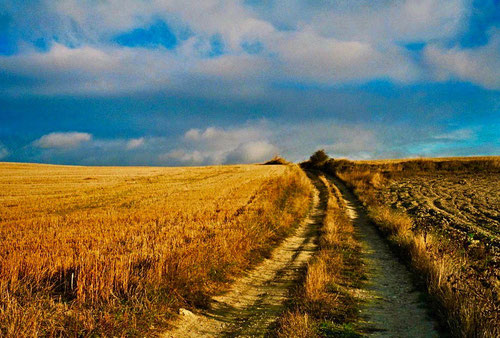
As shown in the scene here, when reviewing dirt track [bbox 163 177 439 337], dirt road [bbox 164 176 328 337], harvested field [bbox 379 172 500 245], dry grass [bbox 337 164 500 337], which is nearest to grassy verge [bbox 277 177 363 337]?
dirt track [bbox 163 177 439 337]

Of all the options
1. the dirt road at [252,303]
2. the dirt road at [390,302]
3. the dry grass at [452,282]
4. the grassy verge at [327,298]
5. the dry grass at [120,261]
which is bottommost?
the dirt road at [390,302]

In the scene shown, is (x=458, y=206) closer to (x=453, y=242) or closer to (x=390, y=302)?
(x=453, y=242)

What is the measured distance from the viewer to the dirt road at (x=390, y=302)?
20.0ft

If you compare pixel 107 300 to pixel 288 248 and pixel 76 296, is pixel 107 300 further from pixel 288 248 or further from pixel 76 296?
pixel 288 248

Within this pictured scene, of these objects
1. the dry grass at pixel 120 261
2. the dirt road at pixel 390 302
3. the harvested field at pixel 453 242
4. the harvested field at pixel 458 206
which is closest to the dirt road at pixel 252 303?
the dry grass at pixel 120 261

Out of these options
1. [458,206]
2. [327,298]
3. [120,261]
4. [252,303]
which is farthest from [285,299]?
[458,206]

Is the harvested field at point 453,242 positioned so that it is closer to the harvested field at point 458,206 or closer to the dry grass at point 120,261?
the harvested field at point 458,206

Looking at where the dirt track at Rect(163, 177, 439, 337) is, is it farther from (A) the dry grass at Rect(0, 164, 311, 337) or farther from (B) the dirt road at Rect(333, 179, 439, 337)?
(A) the dry grass at Rect(0, 164, 311, 337)

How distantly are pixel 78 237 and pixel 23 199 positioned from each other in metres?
15.1

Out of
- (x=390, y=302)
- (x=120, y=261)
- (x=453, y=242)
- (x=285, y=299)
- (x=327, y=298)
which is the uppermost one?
(x=120, y=261)

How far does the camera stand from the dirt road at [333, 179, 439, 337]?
6105 mm

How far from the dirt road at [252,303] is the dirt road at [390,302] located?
1886 mm

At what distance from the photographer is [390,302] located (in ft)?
24.4

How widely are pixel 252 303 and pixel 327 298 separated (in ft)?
5.77
